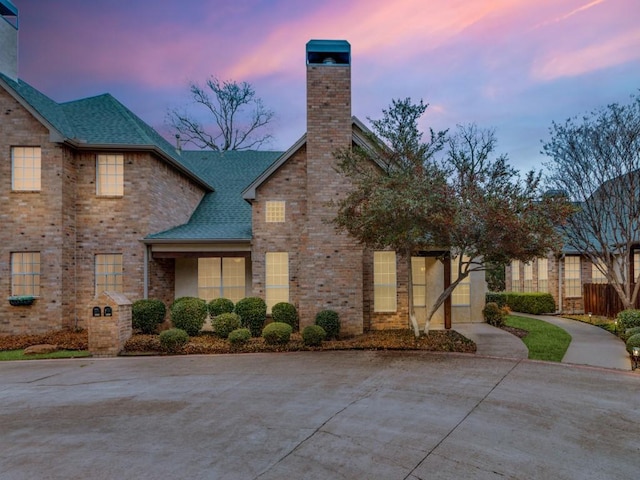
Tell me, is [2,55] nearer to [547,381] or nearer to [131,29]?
[131,29]

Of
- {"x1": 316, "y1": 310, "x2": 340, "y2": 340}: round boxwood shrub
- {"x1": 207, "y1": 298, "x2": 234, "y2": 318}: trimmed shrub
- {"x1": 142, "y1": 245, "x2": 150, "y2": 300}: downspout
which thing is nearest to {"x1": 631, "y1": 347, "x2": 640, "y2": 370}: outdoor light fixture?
{"x1": 316, "y1": 310, "x2": 340, "y2": 340}: round boxwood shrub

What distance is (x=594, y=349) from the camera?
34.0ft

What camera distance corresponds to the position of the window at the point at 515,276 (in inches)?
810

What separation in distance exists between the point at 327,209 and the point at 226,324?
16.0ft

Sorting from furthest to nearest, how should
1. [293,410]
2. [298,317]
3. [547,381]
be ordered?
[298,317] < [547,381] < [293,410]

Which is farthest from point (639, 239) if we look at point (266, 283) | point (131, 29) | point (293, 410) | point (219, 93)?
point (219, 93)

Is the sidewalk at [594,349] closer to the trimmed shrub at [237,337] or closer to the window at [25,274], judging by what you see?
the trimmed shrub at [237,337]

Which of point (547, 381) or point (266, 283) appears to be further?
point (266, 283)

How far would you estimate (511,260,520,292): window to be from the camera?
20562mm

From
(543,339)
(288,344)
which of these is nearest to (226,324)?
(288,344)

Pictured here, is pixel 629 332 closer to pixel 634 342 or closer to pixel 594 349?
pixel 594 349

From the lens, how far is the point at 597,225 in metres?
14.2

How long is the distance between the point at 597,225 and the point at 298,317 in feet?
39.3

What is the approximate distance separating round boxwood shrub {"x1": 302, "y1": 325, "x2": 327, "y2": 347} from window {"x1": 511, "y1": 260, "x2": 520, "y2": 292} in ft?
47.8
